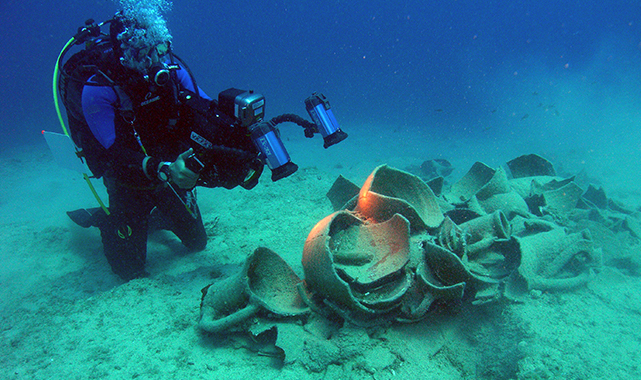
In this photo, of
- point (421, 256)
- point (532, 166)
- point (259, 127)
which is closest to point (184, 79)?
point (259, 127)

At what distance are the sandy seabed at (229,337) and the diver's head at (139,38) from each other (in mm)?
2421

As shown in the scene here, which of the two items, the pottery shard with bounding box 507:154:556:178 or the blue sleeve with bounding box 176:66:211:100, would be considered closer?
the blue sleeve with bounding box 176:66:211:100

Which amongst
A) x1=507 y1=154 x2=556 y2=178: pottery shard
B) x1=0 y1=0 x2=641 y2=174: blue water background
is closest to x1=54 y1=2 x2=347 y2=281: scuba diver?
x1=507 y1=154 x2=556 y2=178: pottery shard

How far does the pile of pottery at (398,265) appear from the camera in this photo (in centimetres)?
223

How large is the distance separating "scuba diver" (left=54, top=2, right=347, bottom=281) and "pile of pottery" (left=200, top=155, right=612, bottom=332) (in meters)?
0.86

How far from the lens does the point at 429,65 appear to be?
61375 mm

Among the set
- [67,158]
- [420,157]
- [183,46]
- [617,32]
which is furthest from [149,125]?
[183,46]

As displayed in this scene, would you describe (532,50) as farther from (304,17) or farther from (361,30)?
(304,17)

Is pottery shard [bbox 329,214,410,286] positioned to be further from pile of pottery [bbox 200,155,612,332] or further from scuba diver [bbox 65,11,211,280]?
scuba diver [bbox 65,11,211,280]

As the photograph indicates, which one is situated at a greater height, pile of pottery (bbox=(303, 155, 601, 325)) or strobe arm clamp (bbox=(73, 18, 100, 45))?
strobe arm clamp (bbox=(73, 18, 100, 45))

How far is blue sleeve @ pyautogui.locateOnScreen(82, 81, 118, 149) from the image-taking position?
273 centimetres

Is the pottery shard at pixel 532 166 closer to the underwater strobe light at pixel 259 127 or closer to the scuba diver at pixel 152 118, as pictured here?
the scuba diver at pixel 152 118

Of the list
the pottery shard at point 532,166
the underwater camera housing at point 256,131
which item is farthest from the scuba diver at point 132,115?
the pottery shard at point 532,166

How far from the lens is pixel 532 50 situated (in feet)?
158
